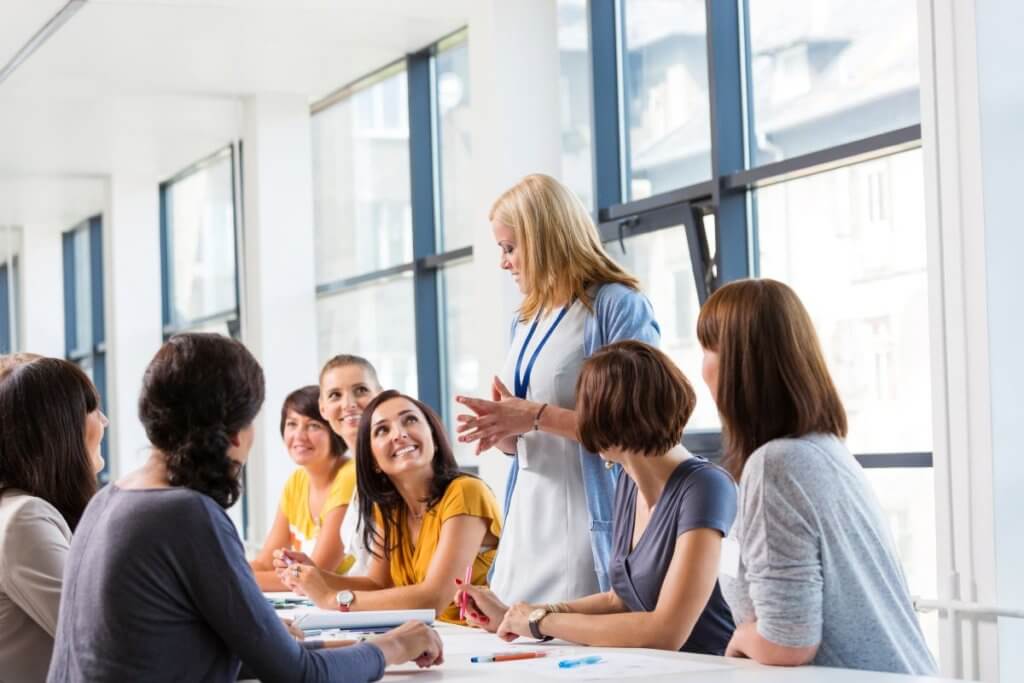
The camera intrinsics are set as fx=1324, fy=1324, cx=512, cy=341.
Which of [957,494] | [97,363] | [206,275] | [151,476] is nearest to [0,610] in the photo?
[151,476]

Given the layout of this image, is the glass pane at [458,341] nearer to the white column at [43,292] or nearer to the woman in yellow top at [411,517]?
the woman in yellow top at [411,517]

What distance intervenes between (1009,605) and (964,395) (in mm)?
495

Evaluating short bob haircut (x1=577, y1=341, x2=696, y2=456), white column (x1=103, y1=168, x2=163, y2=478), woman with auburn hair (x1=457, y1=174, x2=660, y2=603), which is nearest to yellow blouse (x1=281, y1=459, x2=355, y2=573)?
woman with auburn hair (x1=457, y1=174, x2=660, y2=603)

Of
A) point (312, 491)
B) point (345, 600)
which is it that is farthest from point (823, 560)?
point (312, 491)

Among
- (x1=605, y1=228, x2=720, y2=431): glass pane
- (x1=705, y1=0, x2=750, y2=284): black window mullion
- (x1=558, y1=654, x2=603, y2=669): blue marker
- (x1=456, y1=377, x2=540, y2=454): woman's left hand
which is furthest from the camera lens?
(x1=605, y1=228, x2=720, y2=431): glass pane

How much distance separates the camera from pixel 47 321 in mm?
10852

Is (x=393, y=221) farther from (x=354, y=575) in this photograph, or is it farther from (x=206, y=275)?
(x=354, y=575)

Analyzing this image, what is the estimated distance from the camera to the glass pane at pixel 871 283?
147 inches

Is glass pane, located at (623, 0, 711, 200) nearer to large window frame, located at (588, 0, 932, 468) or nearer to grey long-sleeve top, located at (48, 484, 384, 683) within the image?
large window frame, located at (588, 0, 932, 468)

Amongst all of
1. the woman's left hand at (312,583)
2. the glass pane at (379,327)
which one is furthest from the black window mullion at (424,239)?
the woman's left hand at (312,583)

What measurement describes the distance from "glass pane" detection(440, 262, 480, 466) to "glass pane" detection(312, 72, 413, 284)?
38 centimetres

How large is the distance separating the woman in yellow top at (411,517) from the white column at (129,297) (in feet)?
20.0

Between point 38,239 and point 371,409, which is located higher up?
point 38,239

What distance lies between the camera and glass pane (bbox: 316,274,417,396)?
667 centimetres
